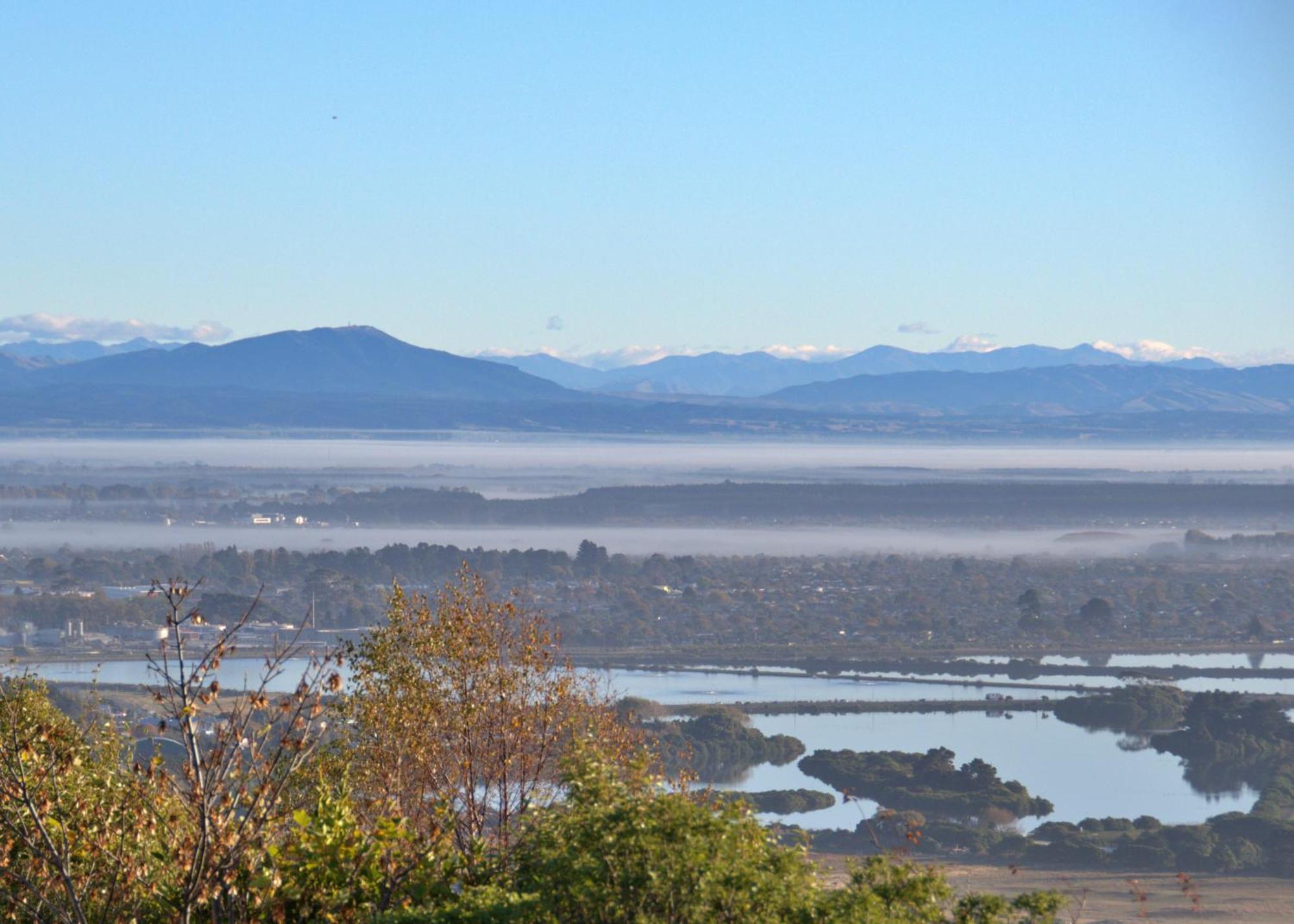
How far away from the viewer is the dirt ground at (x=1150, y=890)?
25531 millimetres

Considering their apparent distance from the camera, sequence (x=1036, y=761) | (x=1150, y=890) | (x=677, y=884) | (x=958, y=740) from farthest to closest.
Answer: (x=958, y=740) → (x=1036, y=761) → (x=1150, y=890) → (x=677, y=884)

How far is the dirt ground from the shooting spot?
2553cm

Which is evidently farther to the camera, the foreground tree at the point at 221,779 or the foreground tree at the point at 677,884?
the foreground tree at the point at 677,884

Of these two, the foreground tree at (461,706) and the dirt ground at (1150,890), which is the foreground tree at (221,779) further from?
the dirt ground at (1150,890)

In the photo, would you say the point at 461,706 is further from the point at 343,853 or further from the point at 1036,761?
the point at 1036,761

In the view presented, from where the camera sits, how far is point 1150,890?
27.6m

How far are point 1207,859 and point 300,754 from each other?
1109 inches

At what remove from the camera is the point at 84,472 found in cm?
16225

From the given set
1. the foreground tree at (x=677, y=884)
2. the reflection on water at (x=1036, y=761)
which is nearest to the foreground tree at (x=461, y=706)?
the foreground tree at (x=677, y=884)

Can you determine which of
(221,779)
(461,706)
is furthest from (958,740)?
(221,779)

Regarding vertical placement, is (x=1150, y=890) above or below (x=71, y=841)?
below

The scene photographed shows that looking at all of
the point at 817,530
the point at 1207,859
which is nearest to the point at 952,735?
the point at 1207,859

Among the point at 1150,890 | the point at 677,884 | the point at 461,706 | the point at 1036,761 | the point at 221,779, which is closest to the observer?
the point at 221,779

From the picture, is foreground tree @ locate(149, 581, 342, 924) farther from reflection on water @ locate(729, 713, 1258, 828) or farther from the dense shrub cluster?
reflection on water @ locate(729, 713, 1258, 828)
